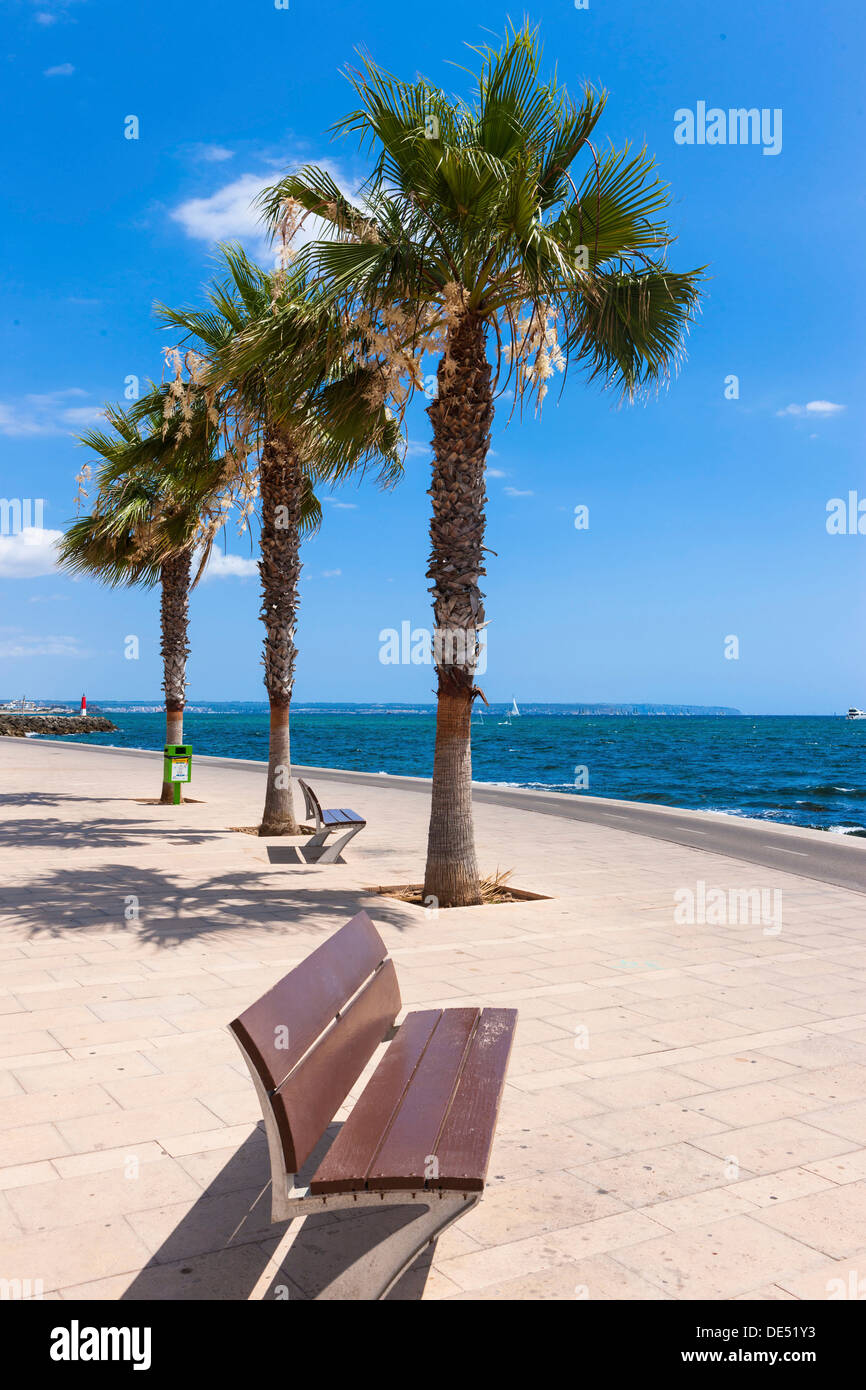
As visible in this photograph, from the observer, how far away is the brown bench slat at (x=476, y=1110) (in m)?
2.65

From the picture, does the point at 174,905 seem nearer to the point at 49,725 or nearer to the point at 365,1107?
the point at 365,1107

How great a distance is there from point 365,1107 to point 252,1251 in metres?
0.55

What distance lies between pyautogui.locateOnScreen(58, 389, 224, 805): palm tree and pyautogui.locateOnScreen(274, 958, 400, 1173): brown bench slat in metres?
10.4

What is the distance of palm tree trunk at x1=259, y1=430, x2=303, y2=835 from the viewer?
509 inches

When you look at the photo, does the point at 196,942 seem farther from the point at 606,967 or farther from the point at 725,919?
the point at 725,919

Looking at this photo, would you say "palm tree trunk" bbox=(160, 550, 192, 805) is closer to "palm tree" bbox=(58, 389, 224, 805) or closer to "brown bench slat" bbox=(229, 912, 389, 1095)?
"palm tree" bbox=(58, 389, 224, 805)

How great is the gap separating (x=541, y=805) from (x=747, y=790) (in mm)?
22995

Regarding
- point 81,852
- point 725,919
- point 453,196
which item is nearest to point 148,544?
point 81,852

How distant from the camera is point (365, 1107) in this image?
125 inches

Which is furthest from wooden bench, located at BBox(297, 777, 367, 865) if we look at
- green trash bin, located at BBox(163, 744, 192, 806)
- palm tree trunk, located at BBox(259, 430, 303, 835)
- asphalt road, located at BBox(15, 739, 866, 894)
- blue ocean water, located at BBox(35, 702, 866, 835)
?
blue ocean water, located at BBox(35, 702, 866, 835)

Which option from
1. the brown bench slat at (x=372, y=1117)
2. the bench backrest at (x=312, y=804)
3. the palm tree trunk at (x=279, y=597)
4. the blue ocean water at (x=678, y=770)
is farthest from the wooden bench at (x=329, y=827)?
the blue ocean water at (x=678, y=770)

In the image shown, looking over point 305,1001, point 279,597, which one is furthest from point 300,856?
point 305,1001

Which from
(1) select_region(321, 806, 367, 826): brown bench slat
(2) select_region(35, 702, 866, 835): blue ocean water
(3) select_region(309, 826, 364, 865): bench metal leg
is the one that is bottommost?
(2) select_region(35, 702, 866, 835): blue ocean water

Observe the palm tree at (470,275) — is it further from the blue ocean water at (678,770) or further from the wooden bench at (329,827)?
the blue ocean water at (678,770)
